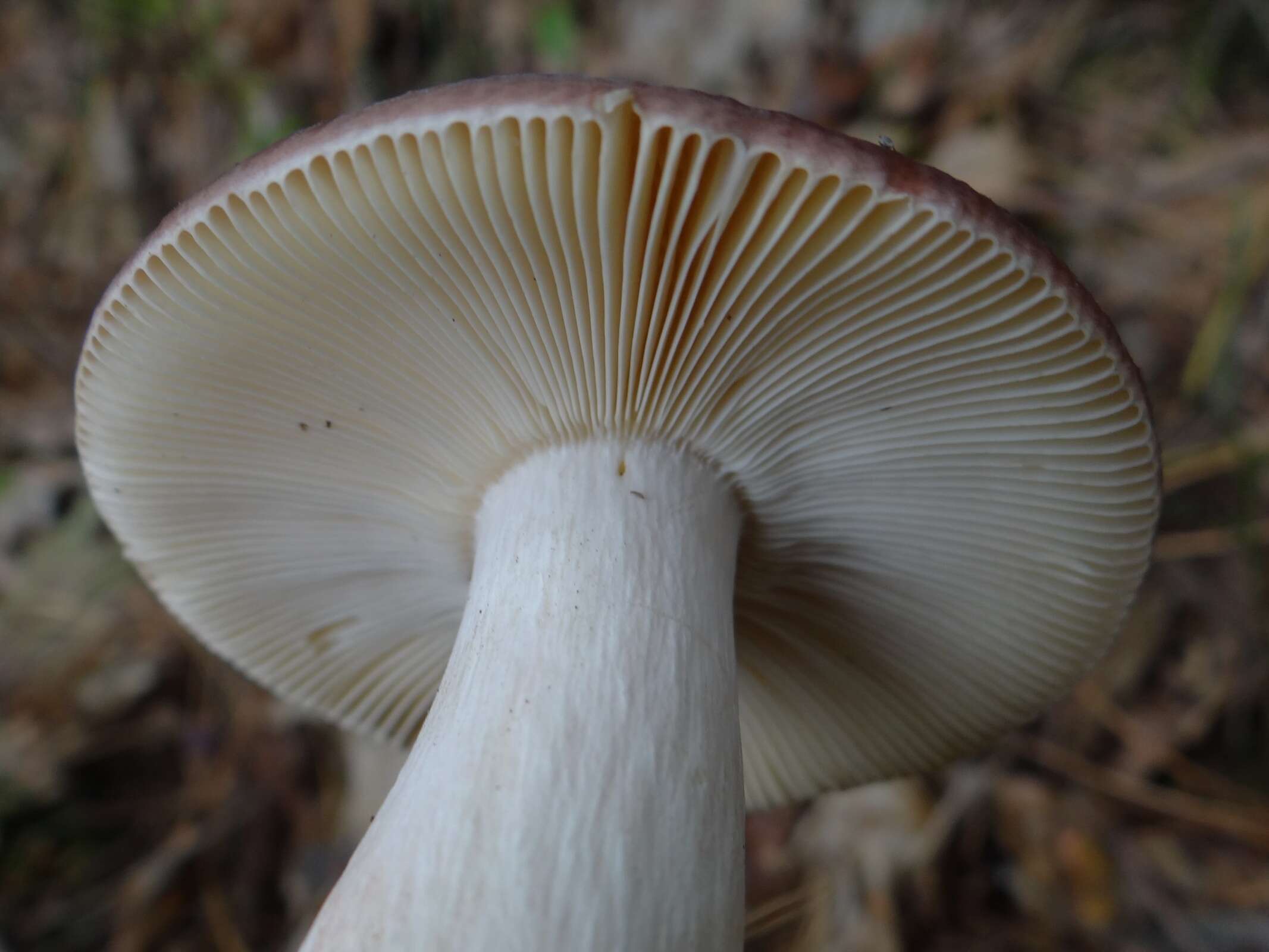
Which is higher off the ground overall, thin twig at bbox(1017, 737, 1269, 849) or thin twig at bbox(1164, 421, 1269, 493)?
thin twig at bbox(1164, 421, 1269, 493)

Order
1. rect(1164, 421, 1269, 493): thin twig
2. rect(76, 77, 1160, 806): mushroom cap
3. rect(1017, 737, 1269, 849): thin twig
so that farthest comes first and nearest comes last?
1. rect(1164, 421, 1269, 493): thin twig
2. rect(1017, 737, 1269, 849): thin twig
3. rect(76, 77, 1160, 806): mushroom cap

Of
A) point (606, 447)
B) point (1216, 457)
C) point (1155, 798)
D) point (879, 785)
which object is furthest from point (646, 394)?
point (1216, 457)

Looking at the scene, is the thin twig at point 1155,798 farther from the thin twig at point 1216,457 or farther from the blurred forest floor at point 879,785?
the thin twig at point 1216,457

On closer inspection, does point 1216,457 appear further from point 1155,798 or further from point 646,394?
point 646,394

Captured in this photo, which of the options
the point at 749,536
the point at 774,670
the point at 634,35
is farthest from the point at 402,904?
the point at 634,35

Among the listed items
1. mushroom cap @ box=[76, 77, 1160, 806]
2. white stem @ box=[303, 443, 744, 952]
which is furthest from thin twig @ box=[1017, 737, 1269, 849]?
white stem @ box=[303, 443, 744, 952]

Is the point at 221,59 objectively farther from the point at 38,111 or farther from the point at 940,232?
the point at 940,232

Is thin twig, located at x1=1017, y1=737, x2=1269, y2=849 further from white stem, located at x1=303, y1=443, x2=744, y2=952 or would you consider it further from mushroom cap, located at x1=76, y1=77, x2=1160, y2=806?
white stem, located at x1=303, y1=443, x2=744, y2=952
